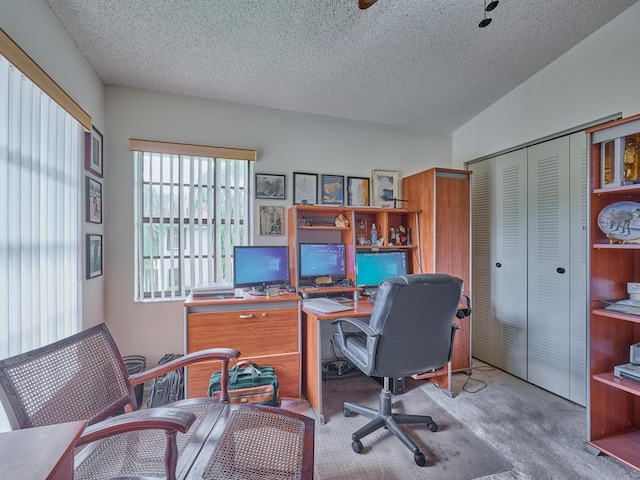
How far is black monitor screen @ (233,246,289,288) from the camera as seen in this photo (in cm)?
240

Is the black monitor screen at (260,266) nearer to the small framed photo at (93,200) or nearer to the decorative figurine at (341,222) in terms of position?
the decorative figurine at (341,222)

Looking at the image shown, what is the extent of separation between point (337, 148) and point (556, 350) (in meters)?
2.73

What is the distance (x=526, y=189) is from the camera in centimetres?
263

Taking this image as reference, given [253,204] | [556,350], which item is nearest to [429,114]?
[253,204]

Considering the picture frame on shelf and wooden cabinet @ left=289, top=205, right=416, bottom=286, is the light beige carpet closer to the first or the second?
wooden cabinet @ left=289, top=205, right=416, bottom=286

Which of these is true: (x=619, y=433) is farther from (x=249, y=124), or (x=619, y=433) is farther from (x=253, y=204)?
(x=249, y=124)

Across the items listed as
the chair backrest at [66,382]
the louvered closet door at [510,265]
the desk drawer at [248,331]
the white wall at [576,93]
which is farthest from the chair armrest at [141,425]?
the white wall at [576,93]

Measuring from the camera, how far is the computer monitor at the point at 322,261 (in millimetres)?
2646

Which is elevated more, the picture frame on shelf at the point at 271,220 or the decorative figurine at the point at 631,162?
the decorative figurine at the point at 631,162

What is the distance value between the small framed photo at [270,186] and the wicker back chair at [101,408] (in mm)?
1746

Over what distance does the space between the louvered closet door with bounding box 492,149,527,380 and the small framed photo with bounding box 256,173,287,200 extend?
221 cm

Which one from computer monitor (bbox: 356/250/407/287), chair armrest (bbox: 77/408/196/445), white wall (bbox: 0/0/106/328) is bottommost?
chair armrest (bbox: 77/408/196/445)

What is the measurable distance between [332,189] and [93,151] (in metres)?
2.07

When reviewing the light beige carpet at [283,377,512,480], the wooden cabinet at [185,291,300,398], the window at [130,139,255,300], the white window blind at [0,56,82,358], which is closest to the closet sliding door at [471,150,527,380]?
the light beige carpet at [283,377,512,480]
